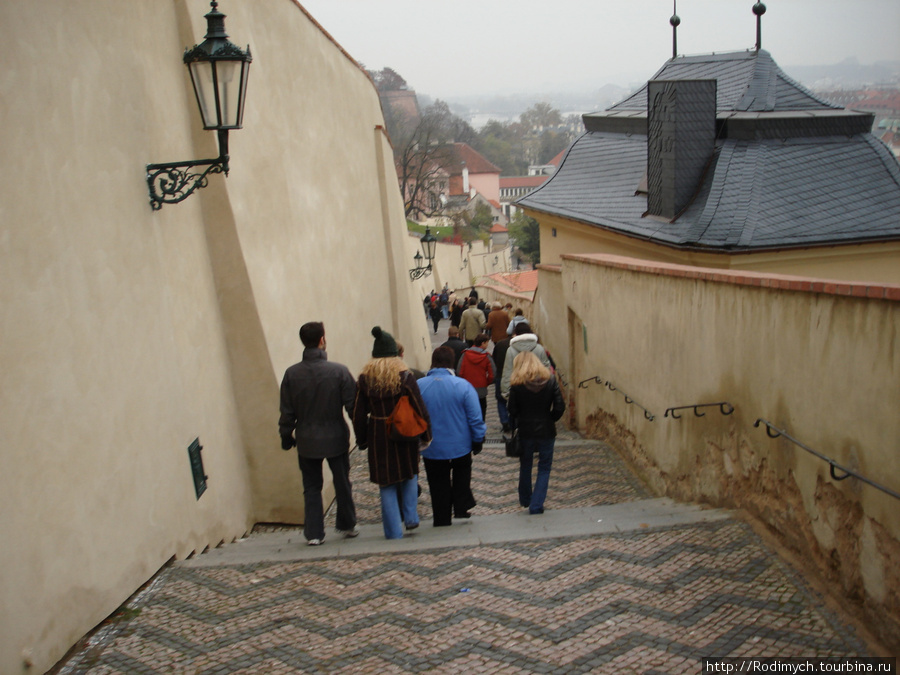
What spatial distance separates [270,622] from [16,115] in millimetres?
2747

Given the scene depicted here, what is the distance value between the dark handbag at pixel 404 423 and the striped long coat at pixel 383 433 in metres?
0.05

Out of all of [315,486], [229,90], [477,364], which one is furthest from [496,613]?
[477,364]

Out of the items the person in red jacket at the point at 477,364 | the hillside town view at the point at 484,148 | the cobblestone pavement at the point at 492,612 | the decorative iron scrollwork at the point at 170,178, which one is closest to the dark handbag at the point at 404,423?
the cobblestone pavement at the point at 492,612

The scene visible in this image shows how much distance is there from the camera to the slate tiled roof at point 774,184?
41.5 feet

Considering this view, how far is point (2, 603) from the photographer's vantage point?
3250mm

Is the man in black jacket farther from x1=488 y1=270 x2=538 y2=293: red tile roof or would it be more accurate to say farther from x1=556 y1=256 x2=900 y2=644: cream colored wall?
x1=488 y1=270 x2=538 y2=293: red tile roof

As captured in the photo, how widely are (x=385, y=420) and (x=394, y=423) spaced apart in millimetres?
94

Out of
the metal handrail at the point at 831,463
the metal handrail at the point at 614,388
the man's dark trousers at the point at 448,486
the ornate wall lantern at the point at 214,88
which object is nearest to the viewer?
the metal handrail at the point at 831,463

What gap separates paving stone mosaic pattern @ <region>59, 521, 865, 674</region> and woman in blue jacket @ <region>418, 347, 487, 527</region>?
92cm

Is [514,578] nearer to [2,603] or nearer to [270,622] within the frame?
[270,622]

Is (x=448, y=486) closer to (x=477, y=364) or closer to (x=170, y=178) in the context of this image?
(x=170, y=178)

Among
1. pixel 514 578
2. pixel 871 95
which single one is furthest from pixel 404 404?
pixel 871 95

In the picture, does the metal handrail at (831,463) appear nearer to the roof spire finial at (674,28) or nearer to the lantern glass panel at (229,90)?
the lantern glass panel at (229,90)

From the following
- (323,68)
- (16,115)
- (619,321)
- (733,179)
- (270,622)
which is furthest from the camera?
(733,179)
